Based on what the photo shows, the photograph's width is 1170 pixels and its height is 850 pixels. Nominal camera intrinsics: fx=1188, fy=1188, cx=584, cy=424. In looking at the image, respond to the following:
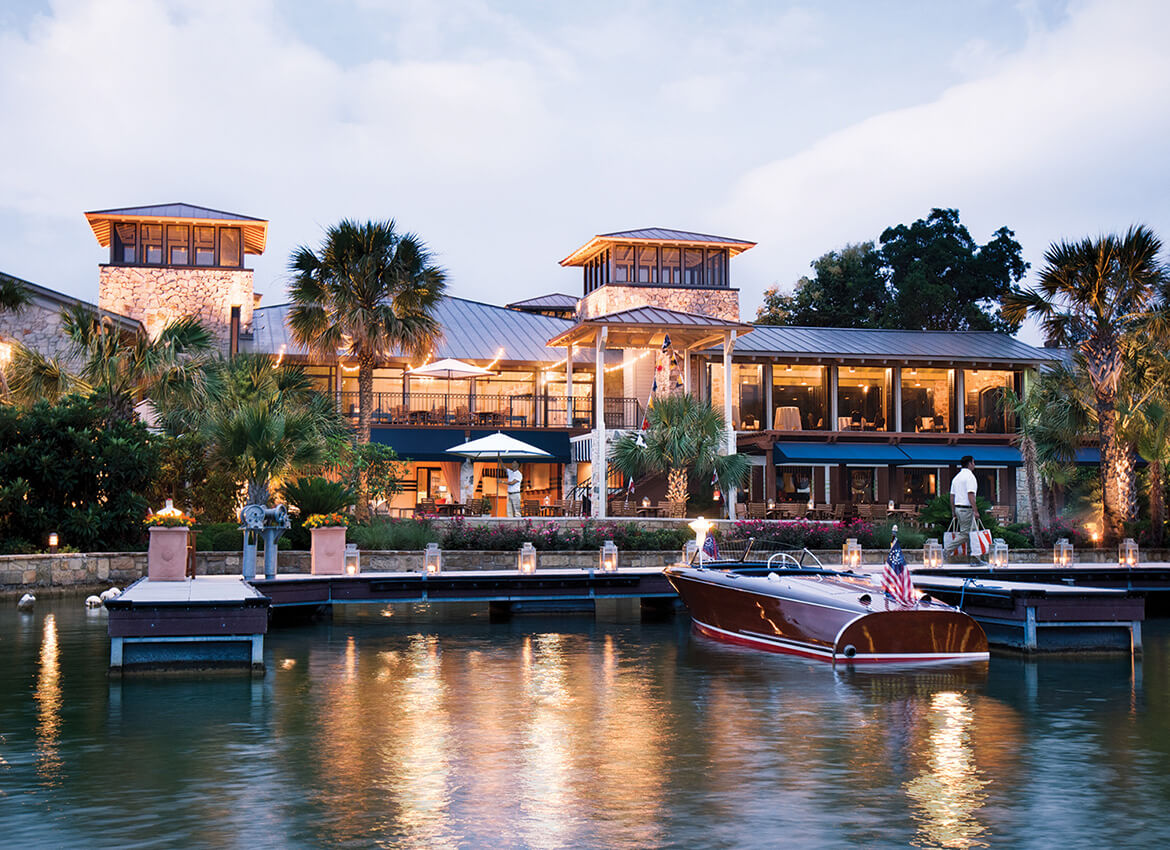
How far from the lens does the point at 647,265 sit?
40719 millimetres

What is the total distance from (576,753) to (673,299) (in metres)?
31.5

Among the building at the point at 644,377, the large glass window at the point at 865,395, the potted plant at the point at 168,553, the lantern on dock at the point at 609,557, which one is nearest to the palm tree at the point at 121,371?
the potted plant at the point at 168,553

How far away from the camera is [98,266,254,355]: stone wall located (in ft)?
121

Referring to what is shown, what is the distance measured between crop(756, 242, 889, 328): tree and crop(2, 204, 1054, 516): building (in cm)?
1826

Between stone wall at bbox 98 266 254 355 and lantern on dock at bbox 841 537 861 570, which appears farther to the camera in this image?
stone wall at bbox 98 266 254 355

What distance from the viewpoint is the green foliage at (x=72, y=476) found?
874 inches

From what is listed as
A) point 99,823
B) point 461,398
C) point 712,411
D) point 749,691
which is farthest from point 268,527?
point 461,398

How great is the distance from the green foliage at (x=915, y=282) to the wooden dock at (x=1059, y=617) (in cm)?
4294

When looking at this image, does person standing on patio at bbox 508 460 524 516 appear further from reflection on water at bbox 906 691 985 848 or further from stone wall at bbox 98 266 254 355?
reflection on water at bbox 906 691 985 848

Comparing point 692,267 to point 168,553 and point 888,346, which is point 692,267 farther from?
point 168,553

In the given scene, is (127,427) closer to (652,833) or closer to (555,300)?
(652,833)

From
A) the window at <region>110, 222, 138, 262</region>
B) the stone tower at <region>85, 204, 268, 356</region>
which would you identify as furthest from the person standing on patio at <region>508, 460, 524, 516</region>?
the window at <region>110, 222, 138, 262</region>

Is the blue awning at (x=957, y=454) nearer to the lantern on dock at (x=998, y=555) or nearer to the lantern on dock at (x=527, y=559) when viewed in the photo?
the lantern on dock at (x=998, y=555)

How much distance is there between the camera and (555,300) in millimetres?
58188
